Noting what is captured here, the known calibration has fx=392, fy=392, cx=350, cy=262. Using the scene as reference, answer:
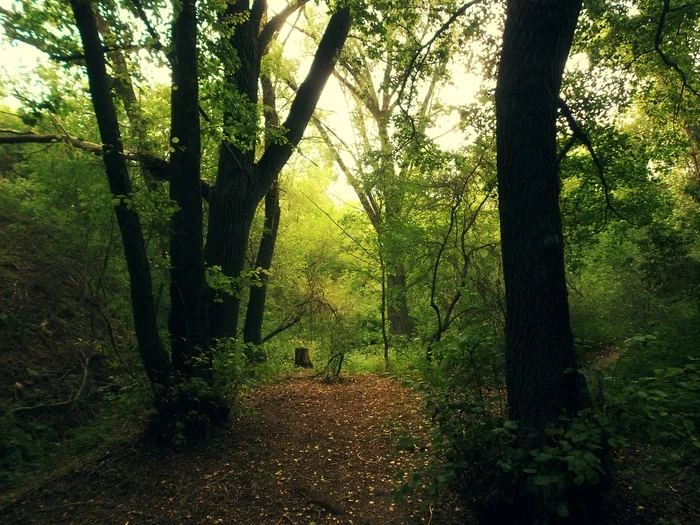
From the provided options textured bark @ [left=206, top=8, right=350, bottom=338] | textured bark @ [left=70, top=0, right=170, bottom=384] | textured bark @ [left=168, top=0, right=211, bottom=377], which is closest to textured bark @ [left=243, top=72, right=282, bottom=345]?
textured bark @ [left=206, top=8, right=350, bottom=338]

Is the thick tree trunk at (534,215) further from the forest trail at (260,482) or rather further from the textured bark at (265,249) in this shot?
the textured bark at (265,249)

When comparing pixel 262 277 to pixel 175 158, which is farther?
pixel 262 277

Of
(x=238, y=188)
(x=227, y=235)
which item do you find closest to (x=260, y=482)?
(x=227, y=235)

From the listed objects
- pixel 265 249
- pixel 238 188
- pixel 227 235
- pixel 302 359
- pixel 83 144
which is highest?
pixel 265 249

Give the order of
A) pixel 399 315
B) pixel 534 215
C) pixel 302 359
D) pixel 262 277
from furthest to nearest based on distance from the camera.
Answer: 1. pixel 399 315
2. pixel 262 277
3. pixel 302 359
4. pixel 534 215

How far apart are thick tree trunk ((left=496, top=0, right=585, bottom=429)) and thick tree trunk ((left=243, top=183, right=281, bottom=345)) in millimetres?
7460

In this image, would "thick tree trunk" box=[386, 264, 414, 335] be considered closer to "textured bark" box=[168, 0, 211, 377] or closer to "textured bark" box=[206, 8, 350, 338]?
"textured bark" box=[206, 8, 350, 338]

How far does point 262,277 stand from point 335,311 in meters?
2.09

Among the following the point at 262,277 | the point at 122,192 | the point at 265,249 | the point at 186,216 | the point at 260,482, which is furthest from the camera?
the point at 265,249

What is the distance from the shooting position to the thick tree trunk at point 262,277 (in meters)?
9.66

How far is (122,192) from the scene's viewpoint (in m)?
4.03

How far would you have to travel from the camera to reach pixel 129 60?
4594mm

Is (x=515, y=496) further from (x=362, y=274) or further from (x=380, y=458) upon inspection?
(x=362, y=274)

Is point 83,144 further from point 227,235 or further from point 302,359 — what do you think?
point 302,359
